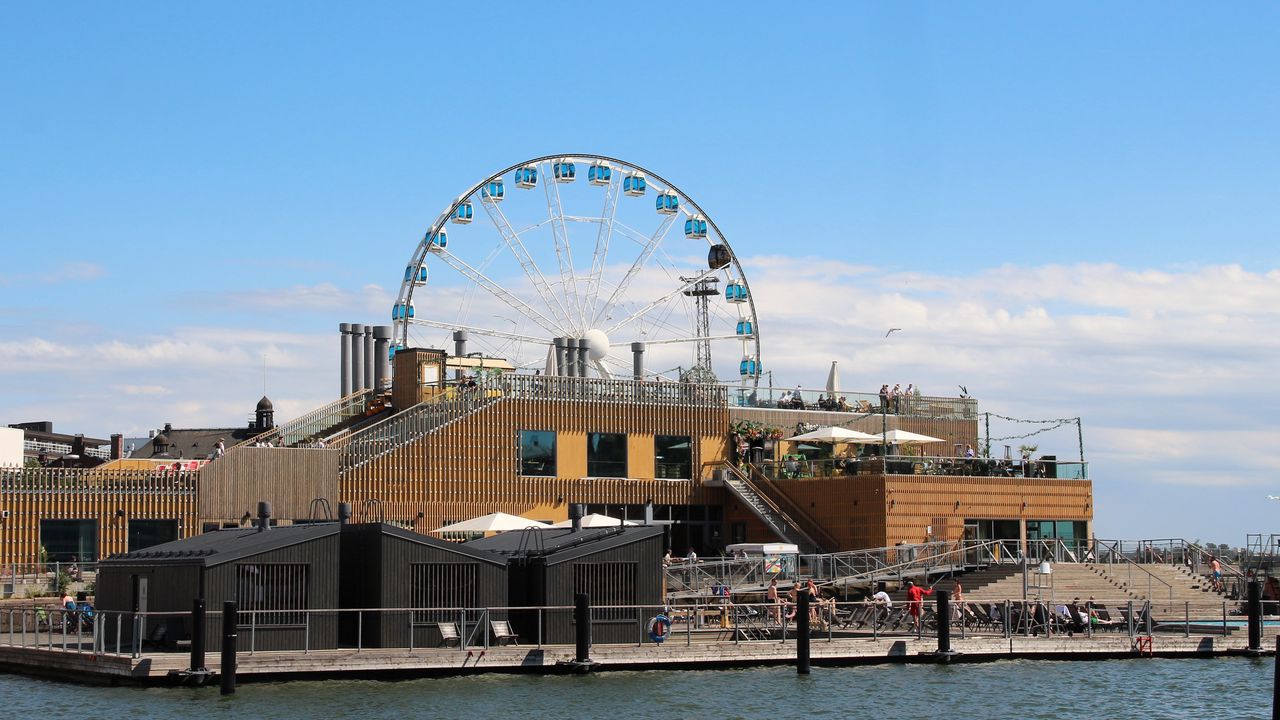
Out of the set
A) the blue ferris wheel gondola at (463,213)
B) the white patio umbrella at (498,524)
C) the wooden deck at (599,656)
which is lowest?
the wooden deck at (599,656)

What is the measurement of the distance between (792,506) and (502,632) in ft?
69.7

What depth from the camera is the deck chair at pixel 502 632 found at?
35688 mm

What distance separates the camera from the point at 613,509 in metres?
55.8

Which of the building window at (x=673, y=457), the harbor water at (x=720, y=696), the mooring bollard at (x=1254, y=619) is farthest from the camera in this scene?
the building window at (x=673, y=457)

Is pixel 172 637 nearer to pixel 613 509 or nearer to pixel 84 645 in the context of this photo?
pixel 84 645

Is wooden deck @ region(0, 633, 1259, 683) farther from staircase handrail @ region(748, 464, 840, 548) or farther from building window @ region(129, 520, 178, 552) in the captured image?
staircase handrail @ region(748, 464, 840, 548)

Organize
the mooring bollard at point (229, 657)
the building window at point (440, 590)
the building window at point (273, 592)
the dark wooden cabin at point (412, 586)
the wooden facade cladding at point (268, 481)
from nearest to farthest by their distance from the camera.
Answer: the mooring bollard at point (229, 657), the building window at point (273, 592), the dark wooden cabin at point (412, 586), the building window at point (440, 590), the wooden facade cladding at point (268, 481)

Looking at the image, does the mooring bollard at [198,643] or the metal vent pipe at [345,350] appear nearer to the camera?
the mooring bollard at [198,643]

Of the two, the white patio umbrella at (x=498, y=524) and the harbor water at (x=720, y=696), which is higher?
the white patio umbrella at (x=498, y=524)

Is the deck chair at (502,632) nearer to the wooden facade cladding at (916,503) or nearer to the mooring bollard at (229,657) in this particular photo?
the mooring bollard at (229,657)

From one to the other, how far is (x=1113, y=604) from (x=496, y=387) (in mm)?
19701

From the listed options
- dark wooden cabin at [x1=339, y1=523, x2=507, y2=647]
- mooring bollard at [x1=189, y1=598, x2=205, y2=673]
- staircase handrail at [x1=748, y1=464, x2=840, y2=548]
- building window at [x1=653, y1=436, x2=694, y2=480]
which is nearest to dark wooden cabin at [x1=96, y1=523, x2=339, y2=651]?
dark wooden cabin at [x1=339, y1=523, x2=507, y2=647]

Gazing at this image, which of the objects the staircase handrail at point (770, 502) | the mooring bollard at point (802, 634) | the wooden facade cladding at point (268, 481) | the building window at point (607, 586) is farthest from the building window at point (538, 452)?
the mooring bollard at point (802, 634)

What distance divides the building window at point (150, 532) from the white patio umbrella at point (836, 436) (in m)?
19.8
